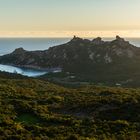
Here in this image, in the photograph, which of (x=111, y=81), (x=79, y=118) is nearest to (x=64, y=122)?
(x=79, y=118)

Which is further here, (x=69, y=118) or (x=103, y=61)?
(x=103, y=61)

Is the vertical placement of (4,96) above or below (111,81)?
above

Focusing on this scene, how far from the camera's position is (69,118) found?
42.8m

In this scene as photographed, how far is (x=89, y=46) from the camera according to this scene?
195750mm

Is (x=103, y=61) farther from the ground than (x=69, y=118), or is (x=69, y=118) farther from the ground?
(x=69, y=118)

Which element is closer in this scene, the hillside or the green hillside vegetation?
the green hillside vegetation

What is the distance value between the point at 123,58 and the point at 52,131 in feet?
479

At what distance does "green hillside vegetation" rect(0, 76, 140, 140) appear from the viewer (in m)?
36.1

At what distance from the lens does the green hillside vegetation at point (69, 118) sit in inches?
1421

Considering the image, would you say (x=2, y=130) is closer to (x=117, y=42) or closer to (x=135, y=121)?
(x=135, y=121)

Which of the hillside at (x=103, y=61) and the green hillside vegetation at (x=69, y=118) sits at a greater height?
the green hillside vegetation at (x=69, y=118)

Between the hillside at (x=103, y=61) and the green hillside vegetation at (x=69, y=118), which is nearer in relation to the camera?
the green hillside vegetation at (x=69, y=118)

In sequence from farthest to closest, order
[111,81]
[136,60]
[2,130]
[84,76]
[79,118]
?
[136,60] < [84,76] < [111,81] < [79,118] < [2,130]

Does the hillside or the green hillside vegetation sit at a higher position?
the green hillside vegetation
